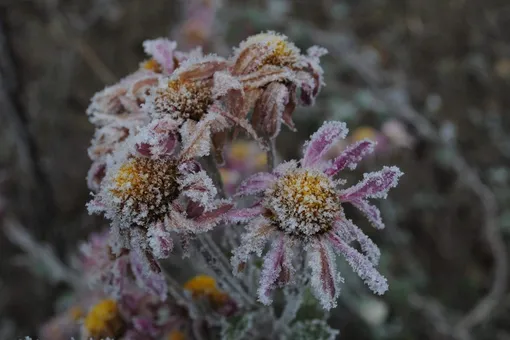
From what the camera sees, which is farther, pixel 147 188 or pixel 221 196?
pixel 221 196

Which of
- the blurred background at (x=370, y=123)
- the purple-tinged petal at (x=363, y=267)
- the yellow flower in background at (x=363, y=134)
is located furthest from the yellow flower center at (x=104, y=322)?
the yellow flower in background at (x=363, y=134)

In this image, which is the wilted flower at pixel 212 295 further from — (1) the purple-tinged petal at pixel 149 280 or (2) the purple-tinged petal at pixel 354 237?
(2) the purple-tinged petal at pixel 354 237

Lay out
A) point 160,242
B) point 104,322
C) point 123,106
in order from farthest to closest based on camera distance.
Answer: point 104,322 < point 123,106 < point 160,242

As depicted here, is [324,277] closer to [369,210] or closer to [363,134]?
[369,210]

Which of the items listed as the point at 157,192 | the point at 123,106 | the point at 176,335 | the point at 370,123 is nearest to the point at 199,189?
the point at 157,192

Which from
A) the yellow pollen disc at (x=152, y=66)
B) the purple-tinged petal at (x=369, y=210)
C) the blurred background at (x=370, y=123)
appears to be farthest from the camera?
the blurred background at (x=370, y=123)

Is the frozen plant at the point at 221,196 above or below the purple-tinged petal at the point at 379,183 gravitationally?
above
